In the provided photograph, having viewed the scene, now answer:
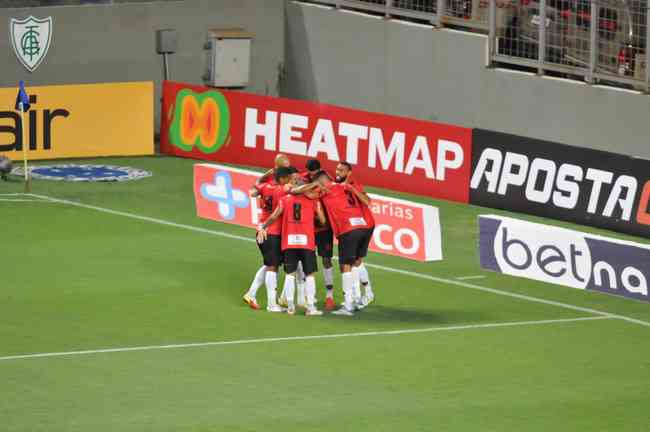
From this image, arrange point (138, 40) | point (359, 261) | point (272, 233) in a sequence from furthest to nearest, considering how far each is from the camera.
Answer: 1. point (138, 40)
2. point (359, 261)
3. point (272, 233)

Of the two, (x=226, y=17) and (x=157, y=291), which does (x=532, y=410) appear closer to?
(x=157, y=291)

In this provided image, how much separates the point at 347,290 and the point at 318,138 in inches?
465

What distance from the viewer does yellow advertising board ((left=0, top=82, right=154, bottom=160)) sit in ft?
108

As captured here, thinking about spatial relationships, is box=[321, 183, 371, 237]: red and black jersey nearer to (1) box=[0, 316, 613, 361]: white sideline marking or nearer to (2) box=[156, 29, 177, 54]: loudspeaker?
(1) box=[0, 316, 613, 361]: white sideline marking

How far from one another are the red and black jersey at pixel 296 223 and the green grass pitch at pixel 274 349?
99cm

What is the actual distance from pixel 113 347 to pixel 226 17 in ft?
70.1

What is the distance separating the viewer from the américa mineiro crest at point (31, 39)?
3592 cm

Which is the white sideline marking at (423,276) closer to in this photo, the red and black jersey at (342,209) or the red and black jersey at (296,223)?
the red and black jersey at (342,209)

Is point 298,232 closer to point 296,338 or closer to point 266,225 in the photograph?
point 266,225

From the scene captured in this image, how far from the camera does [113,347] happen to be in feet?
60.9

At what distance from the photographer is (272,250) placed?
20.6 m

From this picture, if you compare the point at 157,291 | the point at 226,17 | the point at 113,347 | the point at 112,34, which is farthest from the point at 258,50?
the point at 113,347

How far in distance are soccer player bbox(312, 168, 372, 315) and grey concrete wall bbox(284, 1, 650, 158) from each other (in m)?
11.5

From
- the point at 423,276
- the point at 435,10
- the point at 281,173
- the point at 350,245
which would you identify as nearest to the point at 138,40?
the point at 435,10
